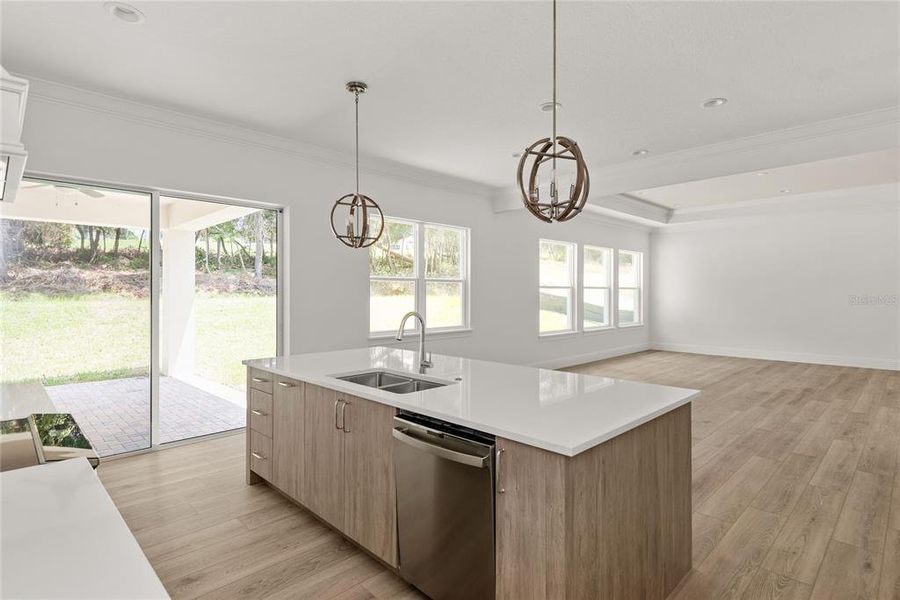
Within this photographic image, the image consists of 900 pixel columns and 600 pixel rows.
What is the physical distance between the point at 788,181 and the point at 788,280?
2410 mm

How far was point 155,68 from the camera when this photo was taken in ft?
9.98

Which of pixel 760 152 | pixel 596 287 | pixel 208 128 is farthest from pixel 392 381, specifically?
pixel 596 287

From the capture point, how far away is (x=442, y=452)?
1.78 m

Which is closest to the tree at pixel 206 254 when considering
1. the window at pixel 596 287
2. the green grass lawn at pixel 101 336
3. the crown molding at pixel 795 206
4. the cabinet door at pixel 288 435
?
the green grass lawn at pixel 101 336

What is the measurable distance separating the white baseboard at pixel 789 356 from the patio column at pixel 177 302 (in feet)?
29.0

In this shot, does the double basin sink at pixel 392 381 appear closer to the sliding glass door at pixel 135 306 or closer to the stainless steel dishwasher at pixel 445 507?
the stainless steel dishwasher at pixel 445 507

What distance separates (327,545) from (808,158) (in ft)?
15.7

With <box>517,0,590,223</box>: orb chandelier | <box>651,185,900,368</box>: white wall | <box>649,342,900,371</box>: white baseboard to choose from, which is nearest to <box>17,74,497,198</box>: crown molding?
<box>517,0,590,223</box>: orb chandelier

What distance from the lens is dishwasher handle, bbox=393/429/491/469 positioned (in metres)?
1.65

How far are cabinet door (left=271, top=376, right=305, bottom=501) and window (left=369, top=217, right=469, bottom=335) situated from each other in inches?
95.2

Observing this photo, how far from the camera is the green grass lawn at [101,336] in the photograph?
3.31 m

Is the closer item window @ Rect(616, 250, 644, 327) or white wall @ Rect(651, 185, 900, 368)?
white wall @ Rect(651, 185, 900, 368)

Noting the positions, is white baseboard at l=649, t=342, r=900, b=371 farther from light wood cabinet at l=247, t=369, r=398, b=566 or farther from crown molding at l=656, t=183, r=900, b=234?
light wood cabinet at l=247, t=369, r=398, b=566

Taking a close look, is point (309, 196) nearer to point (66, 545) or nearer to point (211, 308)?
point (211, 308)
